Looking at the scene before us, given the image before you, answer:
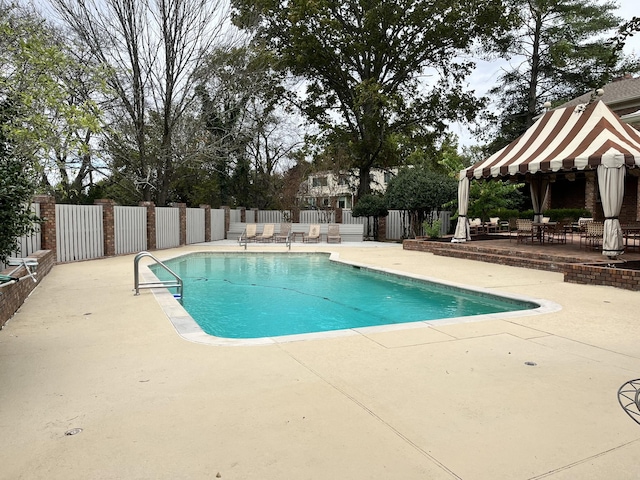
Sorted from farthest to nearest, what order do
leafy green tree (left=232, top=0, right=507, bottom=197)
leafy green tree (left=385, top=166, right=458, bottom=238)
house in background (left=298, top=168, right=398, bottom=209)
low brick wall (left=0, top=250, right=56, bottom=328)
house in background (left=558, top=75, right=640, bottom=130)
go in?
house in background (left=298, top=168, right=398, bottom=209) → leafy green tree (left=232, top=0, right=507, bottom=197) → leafy green tree (left=385, top=166, right=458, bottom=238) → house in background (left=558, top=75, right=640, bottom=130) → low brick wall (left=0, top=250, right=56, bottom=328)

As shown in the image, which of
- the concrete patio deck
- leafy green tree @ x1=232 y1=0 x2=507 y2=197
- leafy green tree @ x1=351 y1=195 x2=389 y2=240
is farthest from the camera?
leafy green tree @ x1=232 y1=0 x2=507 y2=197

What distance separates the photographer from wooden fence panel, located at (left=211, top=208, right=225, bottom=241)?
20.6m

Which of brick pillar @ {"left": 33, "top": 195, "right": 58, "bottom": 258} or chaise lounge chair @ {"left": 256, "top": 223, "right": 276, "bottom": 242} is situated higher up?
brick pillar @ {"left": 33, "top": 195, "right": 58, "bottom": 258}

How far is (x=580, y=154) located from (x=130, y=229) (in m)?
13.0

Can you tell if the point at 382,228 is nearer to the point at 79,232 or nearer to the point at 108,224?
the point at 108,224

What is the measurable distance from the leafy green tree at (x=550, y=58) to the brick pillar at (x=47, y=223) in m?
23.0

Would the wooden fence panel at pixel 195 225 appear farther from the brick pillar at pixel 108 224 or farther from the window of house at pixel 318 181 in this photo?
the window of house at pixel 318 181

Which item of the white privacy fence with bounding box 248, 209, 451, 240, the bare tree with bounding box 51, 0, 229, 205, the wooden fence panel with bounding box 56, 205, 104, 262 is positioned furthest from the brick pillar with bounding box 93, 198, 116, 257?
the white privacy fence with bounding box 248, 209, 451, 240

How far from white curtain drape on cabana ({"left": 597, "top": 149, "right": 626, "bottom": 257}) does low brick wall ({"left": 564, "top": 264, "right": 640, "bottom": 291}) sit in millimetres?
1980

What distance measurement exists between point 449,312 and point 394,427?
4875 mm

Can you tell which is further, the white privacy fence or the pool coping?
the white privacy fence

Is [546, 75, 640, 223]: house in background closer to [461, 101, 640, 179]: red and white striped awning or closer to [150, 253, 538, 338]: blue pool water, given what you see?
[461, 101, 640, 179]: red and white striped awning

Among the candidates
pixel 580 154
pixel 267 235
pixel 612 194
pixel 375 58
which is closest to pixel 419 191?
pixel 267 235

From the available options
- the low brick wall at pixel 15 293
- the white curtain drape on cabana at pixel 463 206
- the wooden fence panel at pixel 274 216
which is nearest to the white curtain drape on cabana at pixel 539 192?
the white curtain drape on cabana at pixel 463 206
